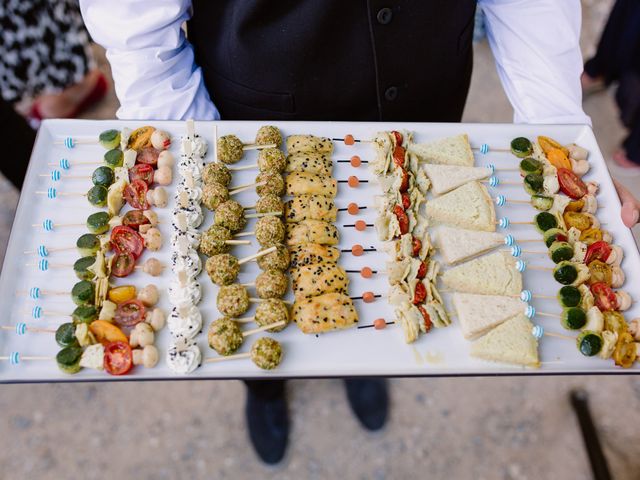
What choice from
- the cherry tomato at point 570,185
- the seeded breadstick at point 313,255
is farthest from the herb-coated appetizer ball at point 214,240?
the cherry tomato at point 570,185

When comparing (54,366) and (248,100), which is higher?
(248,100)

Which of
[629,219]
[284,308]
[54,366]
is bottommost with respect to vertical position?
[54,366]

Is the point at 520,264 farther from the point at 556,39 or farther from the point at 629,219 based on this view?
the point at 556,39

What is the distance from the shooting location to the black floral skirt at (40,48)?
132 inches

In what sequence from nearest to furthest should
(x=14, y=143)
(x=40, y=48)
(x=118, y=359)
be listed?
(x=118, y=359), (x=14, y=143), (x=40, y=48)

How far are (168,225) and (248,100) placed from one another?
1.93ft

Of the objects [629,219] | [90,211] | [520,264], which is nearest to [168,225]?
[90,211]

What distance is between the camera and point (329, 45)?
2004 mm

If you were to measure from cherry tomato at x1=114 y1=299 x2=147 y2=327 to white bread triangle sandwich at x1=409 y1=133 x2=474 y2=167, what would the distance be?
44.3 inches

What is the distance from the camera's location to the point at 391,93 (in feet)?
7.18

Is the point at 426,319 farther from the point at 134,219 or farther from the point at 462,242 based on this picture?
the point at 134,219

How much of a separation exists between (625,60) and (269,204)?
3.29 metres

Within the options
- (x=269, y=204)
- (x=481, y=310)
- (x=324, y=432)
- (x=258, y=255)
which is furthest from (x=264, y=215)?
(x=324, y=432)

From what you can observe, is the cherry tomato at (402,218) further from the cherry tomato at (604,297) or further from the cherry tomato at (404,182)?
the cherry tomato at (604,297)
